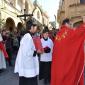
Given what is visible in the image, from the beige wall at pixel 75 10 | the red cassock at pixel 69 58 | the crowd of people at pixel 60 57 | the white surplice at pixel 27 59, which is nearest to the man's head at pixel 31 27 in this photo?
the crowd of people at pixel 60 57

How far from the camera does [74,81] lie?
8.15 metres

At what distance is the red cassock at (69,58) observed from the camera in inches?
314

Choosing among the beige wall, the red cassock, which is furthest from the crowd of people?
the beige wall

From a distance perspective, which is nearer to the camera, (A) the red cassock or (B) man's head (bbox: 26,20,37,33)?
(A) the red cassock

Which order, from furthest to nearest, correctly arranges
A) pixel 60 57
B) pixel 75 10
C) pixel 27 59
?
pixel 75 10
pixel 60 57
pixel 27 59

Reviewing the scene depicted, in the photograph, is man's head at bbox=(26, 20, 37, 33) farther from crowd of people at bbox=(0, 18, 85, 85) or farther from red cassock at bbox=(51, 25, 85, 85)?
red cassock at bbox=(51, 25, 85, 85)

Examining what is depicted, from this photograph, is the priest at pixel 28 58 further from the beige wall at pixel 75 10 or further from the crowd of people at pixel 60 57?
the beige wall at pixel 75 10

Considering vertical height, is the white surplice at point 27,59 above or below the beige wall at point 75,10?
below

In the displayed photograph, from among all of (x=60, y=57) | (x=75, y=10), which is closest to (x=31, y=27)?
(x=60, y=57)

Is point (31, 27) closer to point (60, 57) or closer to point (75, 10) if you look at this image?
point (60, 57)

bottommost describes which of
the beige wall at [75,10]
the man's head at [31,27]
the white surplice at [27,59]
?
the white surplice at [27,59]

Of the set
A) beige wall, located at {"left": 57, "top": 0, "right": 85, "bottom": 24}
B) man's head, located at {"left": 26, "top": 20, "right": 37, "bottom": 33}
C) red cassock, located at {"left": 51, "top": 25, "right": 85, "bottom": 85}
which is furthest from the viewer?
beige wall, located at {"left": 57, "top": 0, "right": 85, "bottom": 24}

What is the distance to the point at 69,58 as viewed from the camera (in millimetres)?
8133

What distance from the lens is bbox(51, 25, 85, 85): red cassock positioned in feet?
26.2
